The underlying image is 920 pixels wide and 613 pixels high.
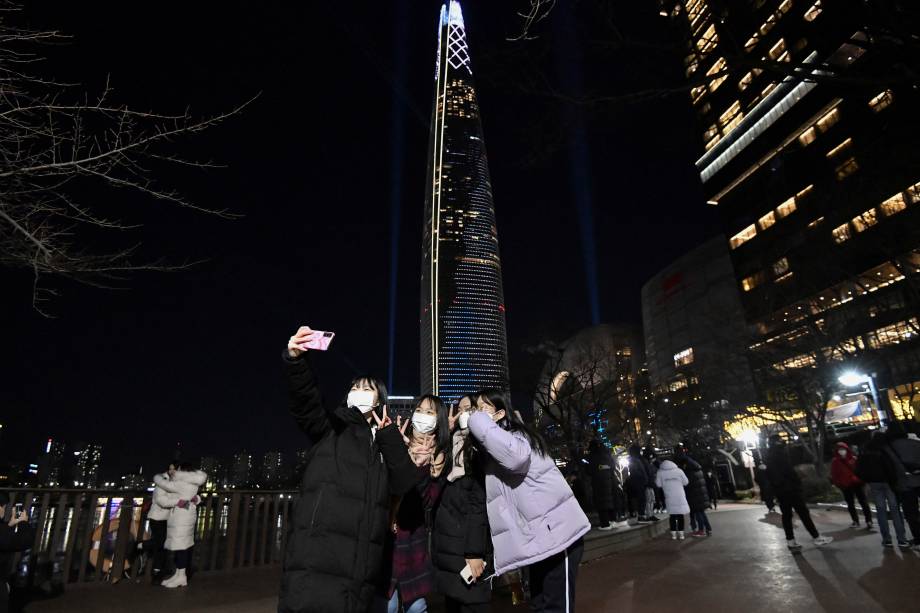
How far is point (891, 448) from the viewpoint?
6770mm

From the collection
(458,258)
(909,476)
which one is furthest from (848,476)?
(458,258)

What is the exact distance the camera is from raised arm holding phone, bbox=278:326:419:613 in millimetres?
2080

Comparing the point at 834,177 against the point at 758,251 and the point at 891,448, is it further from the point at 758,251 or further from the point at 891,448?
the point at 891,448

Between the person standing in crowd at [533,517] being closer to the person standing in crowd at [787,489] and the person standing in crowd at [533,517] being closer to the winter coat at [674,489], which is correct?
the person standing in crowd at [787,489]

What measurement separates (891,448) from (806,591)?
3.55 m

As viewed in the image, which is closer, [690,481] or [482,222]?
[690,481]

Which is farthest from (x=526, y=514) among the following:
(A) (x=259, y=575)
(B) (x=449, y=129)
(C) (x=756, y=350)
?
(B) (x=449, y=129)

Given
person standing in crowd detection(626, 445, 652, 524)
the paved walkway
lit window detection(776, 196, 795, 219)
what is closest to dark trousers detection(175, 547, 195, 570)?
the paved walkway

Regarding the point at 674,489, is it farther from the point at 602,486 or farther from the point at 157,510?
the point at 157,510

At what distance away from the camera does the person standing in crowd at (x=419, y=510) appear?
2928 mm

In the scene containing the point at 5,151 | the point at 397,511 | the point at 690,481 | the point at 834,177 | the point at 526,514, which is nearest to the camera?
the point at 526,514

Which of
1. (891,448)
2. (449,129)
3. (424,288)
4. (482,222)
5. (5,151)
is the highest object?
(449,129)

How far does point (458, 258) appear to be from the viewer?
312 ft

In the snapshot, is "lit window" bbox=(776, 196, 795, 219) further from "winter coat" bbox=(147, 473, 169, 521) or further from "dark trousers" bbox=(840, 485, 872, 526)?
"winter coat" bbox=(147, 473, 169, 521)
